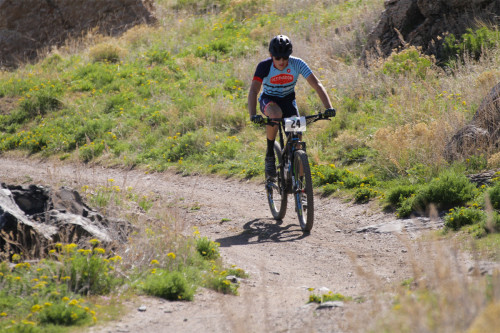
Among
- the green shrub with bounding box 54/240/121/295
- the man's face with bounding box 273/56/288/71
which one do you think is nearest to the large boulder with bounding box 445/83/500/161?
the man's face with bounding box 273/56/288/71

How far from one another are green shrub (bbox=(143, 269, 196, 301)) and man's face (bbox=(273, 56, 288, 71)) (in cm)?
322

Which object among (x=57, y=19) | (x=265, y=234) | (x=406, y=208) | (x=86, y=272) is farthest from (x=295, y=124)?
(x=57, y=19)

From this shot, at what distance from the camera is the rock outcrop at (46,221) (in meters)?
5.12

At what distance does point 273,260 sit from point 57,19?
1811cm

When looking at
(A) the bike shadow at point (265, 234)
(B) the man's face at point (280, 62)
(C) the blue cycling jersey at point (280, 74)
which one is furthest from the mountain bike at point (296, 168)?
(B) the man's face at point (280, 62)

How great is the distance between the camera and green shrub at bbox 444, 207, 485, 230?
6184mm

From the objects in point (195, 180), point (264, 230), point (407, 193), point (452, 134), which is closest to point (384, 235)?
point (407, 193)

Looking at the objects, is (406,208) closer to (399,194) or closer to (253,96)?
(399,194)

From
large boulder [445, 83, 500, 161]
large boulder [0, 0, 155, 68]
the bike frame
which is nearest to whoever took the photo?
the bike frame

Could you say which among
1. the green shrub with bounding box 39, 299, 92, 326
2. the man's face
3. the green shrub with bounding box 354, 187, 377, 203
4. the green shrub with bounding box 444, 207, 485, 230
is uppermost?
the man's face

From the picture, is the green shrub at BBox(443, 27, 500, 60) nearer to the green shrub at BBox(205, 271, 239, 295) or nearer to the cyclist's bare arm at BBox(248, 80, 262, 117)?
the cyclist's bare arm at BBox(248, 80, 262, 117)

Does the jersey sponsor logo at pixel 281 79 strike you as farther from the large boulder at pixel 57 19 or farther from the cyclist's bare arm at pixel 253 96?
the large boulder at pixel 57 19

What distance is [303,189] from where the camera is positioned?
6910mm

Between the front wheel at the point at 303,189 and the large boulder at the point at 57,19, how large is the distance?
15440mm
